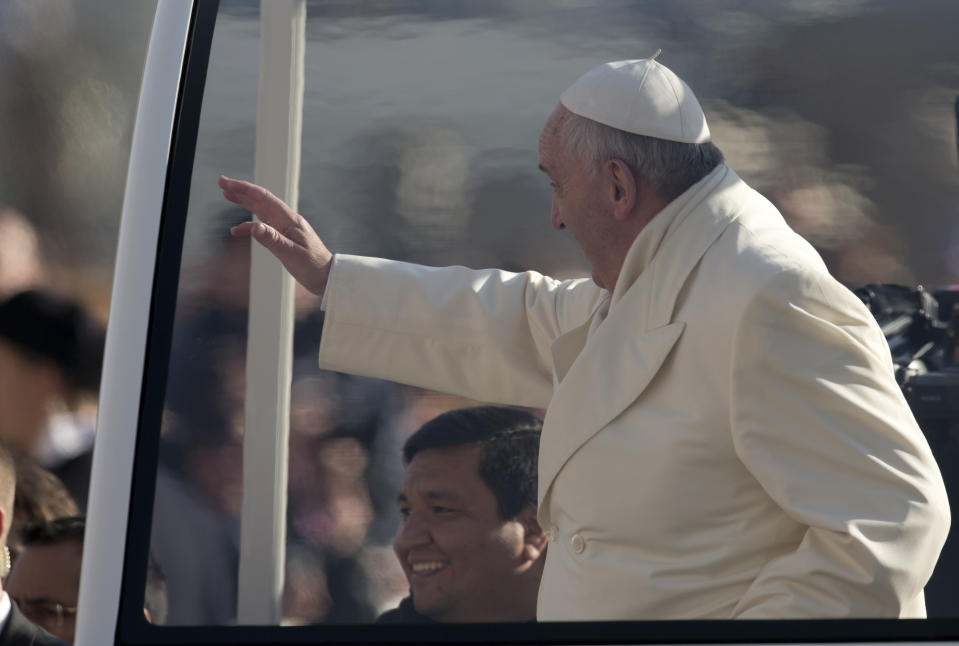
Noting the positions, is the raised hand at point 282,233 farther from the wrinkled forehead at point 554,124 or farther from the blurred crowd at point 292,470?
the wrinkled forehead at point 554,124

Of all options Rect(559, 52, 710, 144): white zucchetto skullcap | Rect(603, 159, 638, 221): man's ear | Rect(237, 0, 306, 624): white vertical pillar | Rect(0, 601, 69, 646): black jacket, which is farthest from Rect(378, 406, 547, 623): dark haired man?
Rect(0, 601, 69, 646): black jacket

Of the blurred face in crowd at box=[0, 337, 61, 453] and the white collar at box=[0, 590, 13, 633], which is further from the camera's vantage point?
the blurred face in crowd at box=[0, 337, 61, 453]

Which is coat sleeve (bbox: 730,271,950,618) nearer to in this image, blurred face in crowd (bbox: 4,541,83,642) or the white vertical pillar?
the white vertical pillar

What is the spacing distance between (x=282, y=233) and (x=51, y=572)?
1.19 meters

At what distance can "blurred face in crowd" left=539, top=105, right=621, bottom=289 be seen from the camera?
75.1 inches

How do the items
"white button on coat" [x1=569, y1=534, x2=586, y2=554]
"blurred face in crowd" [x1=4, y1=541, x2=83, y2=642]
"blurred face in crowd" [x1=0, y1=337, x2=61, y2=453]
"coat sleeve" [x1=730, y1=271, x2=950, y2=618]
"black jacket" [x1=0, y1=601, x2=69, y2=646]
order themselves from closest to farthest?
"coat sleeve" [x1=730, y1=271, x2=950, y2=618]
"white button on coat" [x1=569, y1=534, x2=586, y2=554]
"black jacket" [x1=0, y1=601, x2=69, y2=646]
"blurred face in crowd" [x1=4, y1=541, x2=83, y2=642]
"blurred face in crowd" [x1=0, y1=337, x2=61, y2=453]

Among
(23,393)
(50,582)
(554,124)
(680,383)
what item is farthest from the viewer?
(23,393)

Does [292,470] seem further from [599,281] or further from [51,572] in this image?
[51,572]

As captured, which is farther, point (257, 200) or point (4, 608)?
point (4, 608)

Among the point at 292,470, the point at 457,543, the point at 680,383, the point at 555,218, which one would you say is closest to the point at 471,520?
the point at 457,543

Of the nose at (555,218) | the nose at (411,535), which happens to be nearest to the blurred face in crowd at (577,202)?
the nose at (555,218)

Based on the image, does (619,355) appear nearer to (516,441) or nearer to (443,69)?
(516,441)

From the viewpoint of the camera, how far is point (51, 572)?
8.32 feet

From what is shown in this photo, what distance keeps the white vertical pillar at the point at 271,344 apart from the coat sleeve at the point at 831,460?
2.25ft
